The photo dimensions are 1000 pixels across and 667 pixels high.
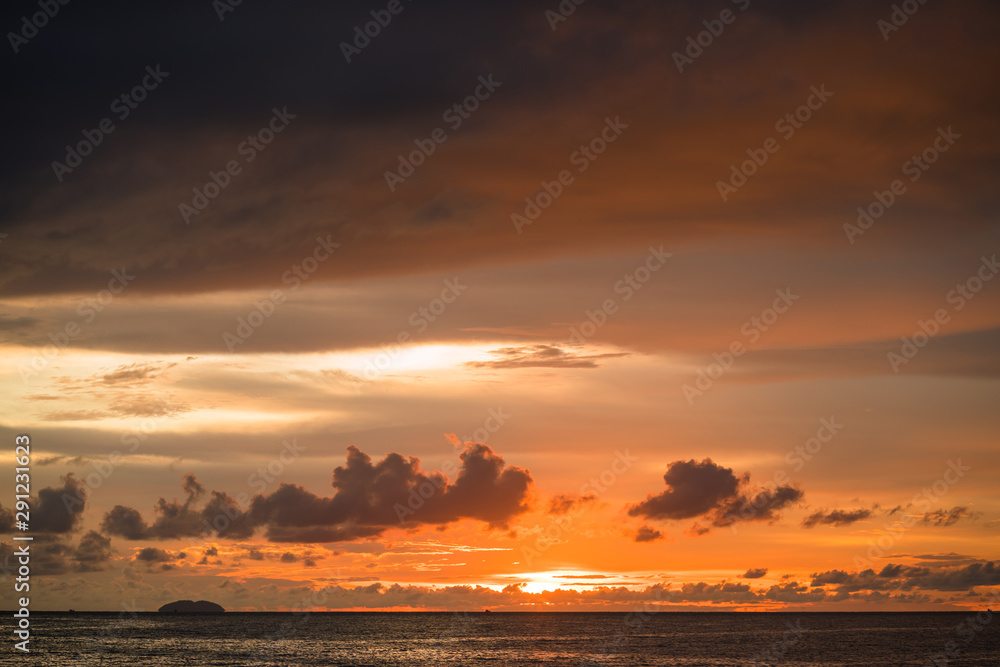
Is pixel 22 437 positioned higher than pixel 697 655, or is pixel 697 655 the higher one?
pixel 22 437

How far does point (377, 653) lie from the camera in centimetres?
17825

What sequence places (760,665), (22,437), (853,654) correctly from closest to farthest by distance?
(22,437), (760,665), (853,654)

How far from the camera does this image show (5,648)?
17762 cm

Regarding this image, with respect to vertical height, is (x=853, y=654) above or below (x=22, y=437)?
below

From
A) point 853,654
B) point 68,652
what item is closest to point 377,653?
point 68,652

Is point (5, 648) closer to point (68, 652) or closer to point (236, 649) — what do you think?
point (68, 652)

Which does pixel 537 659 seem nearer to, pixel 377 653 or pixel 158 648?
pixel 377 653

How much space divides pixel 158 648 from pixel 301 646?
32.0 meters

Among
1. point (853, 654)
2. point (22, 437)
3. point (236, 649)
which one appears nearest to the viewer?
point (22, 437)

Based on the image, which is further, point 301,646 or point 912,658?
point 301,646

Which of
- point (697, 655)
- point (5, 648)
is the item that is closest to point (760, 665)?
point (697, 655)

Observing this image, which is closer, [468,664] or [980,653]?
[468,664]

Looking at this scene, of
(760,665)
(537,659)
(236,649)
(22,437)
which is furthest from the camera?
(236,649)

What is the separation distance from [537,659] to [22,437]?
116327mm
